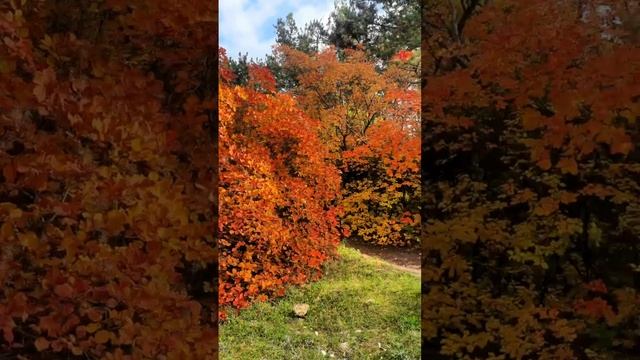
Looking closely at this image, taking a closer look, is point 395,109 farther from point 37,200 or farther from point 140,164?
point 37,200

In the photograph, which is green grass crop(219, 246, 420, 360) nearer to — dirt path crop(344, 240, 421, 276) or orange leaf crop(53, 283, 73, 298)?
dirt path crop(344, 240, 421, 276)

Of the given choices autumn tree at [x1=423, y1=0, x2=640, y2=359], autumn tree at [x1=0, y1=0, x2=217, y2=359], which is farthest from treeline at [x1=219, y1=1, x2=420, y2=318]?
autumn tree at [x1=423, y1=0, x2=640, y2=359]

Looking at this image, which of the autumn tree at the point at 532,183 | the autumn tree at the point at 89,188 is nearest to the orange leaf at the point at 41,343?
the autumn tree at the point at 89,188

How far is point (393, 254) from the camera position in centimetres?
593

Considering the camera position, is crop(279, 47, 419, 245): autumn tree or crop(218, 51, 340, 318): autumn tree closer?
crop(218, 51, 340, 318): autumn tree

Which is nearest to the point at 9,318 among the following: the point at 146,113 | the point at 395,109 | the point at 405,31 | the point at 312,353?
the point at 146,113

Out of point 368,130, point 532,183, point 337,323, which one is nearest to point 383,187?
point 368,130

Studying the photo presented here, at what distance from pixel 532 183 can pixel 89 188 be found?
2.62 meters

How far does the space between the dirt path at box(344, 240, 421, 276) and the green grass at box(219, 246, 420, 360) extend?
1.43 ft

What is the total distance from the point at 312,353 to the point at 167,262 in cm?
155

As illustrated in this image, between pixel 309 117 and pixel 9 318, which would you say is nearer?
pixel 9 318

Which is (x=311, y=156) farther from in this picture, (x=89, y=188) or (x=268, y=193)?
(x=89, y=188)

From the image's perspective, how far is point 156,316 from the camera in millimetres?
3115

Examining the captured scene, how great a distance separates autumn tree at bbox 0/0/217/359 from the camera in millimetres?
2598
